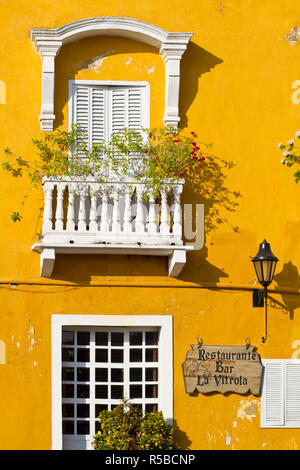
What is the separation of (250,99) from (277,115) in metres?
0.52

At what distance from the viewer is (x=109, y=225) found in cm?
1709

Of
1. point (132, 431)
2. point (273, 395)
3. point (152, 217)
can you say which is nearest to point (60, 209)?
point (152, 217)

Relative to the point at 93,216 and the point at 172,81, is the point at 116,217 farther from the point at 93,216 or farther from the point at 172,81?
the point at 172,81

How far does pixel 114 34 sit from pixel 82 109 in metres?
1.33

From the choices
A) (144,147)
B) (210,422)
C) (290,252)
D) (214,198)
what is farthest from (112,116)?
(210,422)

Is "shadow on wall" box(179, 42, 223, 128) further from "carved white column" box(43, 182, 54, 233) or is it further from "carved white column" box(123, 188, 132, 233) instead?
"carved white column" box(43, 182, 54, 233)

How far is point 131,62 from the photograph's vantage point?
17594 millimetres

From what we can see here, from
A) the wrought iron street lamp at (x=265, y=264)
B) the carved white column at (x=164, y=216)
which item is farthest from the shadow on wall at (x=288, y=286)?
the carved white column at (x=164, y=216)

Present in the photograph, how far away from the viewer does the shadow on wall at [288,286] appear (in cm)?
1747

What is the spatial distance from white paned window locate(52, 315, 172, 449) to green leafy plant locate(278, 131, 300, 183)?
123 inches

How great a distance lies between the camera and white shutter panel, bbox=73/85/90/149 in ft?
57.3

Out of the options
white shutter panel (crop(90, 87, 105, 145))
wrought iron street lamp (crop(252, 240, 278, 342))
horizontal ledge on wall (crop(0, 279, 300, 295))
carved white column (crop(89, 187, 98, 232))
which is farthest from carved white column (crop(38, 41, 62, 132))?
wrought iron street lamp (crop(252, 240, 278, 342))

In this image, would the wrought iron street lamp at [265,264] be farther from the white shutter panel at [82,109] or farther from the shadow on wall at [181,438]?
the white shutter panel at [82,109]

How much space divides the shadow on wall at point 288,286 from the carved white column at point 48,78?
450cm
